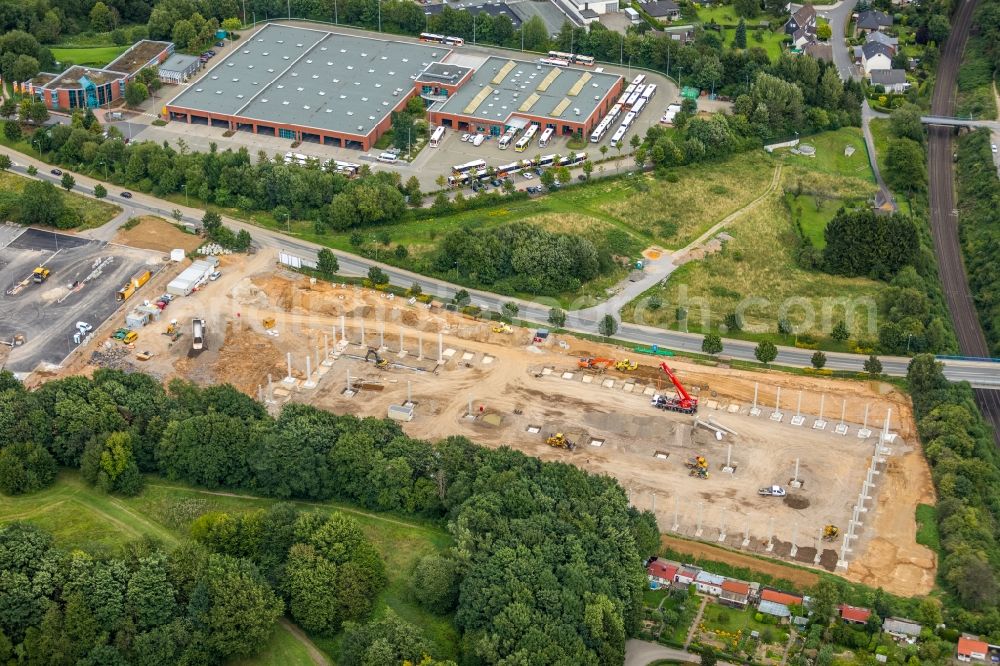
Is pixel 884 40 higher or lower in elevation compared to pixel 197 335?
higher

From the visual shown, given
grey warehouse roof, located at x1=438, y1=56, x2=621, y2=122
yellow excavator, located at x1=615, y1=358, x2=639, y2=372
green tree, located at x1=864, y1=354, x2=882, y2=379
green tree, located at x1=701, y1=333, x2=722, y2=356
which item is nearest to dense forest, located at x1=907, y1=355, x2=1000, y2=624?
green tree, located at x1=864, y1=354, x2=882, y2=379

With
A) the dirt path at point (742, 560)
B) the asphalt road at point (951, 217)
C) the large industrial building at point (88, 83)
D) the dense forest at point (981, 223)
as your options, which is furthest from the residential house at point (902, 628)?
the large industrial building at point (88, 83)

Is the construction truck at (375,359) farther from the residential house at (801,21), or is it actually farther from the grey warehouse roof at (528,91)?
the residential house at (801,21)

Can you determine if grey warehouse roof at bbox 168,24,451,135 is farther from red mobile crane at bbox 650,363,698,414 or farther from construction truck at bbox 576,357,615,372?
red mobile crane at bbox 650,363,698,414

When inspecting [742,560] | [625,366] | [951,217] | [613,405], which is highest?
[951,217]

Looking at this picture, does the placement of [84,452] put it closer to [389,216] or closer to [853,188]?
[389,216]

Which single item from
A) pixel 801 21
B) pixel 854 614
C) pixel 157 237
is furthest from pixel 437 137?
pixel 854 614

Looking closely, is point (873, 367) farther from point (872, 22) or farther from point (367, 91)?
point (872, 22)
